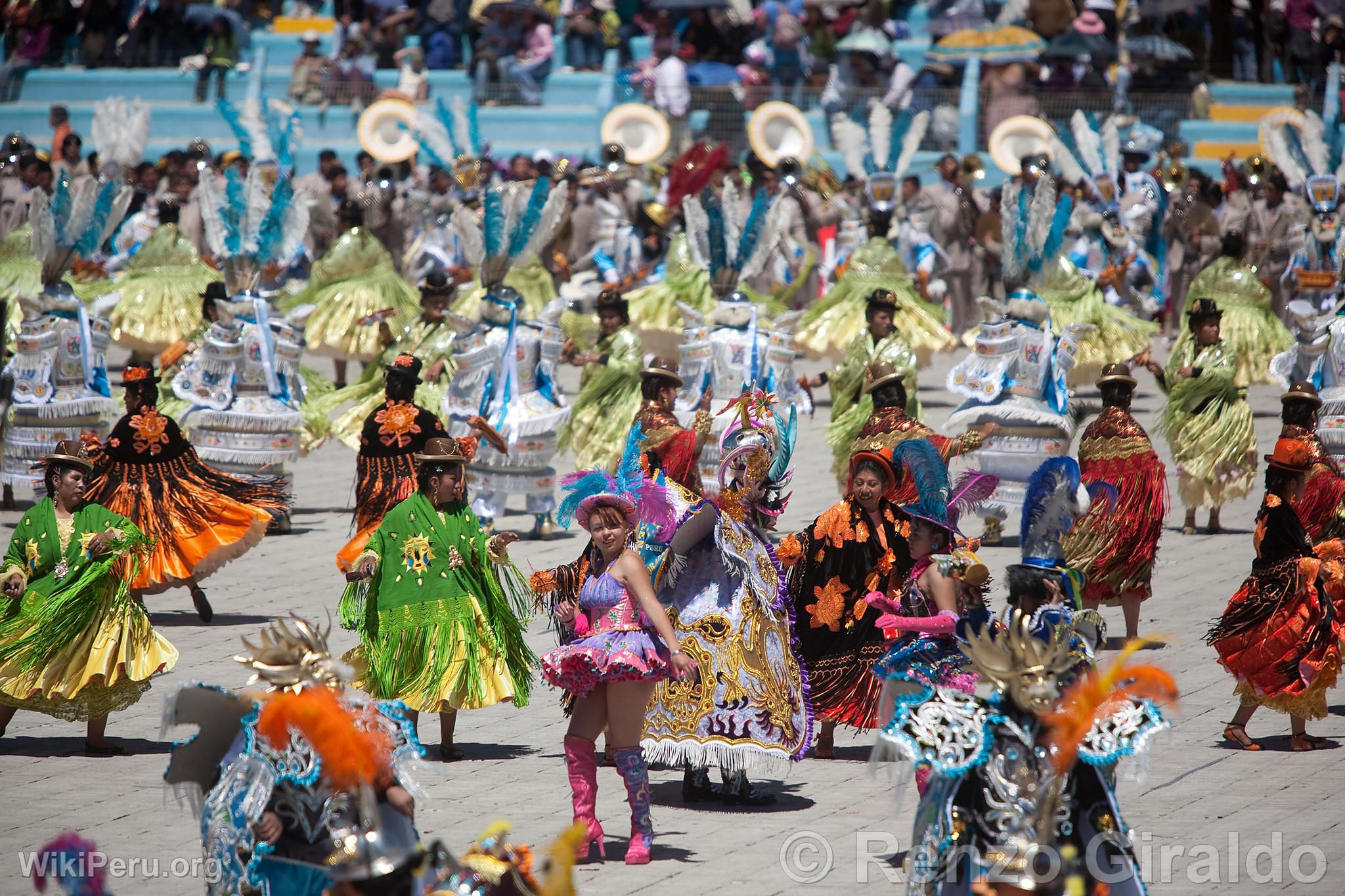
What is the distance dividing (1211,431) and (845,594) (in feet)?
19.0

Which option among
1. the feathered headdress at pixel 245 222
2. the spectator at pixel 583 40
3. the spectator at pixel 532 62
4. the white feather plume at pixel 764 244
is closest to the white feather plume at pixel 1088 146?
the white feather plume at pixel 764 244

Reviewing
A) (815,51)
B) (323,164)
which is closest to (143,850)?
(323,164)

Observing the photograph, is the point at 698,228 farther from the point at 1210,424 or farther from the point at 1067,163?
the point at 1067,163

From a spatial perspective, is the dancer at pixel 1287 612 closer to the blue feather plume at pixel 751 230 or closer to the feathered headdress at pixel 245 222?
the blue feather plume at pixel 751 230

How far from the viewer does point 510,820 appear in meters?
6.99

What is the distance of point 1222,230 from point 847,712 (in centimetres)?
1446

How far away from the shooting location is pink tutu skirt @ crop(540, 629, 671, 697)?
20.9 feet

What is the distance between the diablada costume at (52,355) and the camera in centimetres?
1311

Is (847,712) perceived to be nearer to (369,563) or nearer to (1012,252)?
(369,563)

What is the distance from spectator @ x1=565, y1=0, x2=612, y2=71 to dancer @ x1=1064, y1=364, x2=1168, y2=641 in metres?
17.4

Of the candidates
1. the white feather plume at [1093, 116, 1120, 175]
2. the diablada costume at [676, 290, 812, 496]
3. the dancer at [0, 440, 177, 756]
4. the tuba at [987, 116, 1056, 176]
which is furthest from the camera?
the tuba at [987, 116, 1056, 176]

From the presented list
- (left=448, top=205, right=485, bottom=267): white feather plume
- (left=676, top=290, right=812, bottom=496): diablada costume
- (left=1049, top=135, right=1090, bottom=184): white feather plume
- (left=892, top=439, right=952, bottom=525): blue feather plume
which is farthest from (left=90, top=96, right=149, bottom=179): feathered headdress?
(left=892, top=439, right=952, bottom=525): blue feather plume

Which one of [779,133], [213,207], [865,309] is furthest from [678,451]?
[779,133]

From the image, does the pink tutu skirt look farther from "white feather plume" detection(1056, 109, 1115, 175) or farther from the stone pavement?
"white feather plume" detection(1056, 109, 1115, 175)
